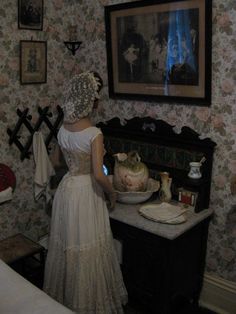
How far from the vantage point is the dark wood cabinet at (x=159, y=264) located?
2.18m

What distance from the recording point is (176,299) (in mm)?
2357

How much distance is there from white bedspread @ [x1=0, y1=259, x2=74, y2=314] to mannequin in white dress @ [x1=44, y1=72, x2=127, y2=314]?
620mm

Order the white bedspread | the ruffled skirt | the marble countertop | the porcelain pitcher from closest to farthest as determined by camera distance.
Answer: the white bedspread
the marble countertop
the ruffled skirt
the porcelain pitcher

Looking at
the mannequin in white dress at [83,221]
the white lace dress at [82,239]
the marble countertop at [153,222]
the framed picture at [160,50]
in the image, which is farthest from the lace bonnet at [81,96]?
the marble countertop at [153,222]

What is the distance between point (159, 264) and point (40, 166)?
1205mm

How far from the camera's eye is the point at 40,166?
2846 millimetres

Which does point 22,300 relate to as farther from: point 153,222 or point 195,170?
point 195,170

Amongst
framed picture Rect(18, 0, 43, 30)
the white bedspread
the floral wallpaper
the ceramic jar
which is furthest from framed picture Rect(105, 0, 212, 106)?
the white bedspread

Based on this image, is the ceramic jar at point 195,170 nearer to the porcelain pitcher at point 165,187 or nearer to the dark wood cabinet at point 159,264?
the porcelain pitcher at point 165,187

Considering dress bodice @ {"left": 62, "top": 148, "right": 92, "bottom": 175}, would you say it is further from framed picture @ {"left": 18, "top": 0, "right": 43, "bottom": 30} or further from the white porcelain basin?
framed picture @ {"left": 18, "top": 0, "right": 43, "bottom": 30}

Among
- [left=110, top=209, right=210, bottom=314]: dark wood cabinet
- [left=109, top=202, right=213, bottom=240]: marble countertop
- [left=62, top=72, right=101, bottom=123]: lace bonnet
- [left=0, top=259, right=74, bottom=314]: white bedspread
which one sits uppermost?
[left=62, top=72, right=101, bottom=123]: lace bonnet

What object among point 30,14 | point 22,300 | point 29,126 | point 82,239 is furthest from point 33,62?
point 22,300

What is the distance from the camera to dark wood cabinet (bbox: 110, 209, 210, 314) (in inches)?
85.7

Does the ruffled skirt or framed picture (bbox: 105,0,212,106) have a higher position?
framed picture (bbox: 105,0,212,106)
